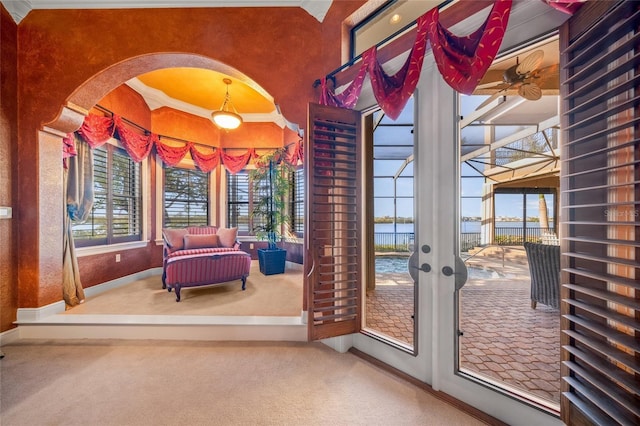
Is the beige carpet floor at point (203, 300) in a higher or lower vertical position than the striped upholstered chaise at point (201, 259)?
lower

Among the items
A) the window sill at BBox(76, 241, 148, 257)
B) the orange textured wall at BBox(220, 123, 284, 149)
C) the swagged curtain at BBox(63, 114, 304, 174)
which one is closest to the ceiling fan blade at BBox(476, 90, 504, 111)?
the swagged curtain at BBox(63, 114, 304, 174)

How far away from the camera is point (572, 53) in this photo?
110 centimetres

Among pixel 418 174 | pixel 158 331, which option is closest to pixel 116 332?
pixel 158 331

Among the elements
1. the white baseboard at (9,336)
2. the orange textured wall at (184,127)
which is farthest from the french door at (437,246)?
the orange textured wall at (184,127)

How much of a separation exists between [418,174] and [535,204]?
123 cm

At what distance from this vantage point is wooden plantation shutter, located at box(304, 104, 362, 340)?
194 centimetres

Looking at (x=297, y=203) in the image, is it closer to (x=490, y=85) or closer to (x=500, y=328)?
(x=490, y=85)

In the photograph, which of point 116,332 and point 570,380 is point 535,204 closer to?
point 570,380

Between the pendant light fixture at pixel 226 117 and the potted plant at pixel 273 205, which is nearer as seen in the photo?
the pendant light fixture at pixel 226 117

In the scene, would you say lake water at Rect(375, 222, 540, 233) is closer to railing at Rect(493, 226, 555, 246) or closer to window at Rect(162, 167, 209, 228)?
railing at Rect(493, 226, 555, 246)

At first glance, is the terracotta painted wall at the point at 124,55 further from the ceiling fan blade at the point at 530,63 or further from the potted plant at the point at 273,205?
the potted plant at the point at 273,205

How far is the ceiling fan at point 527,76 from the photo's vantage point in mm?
1739

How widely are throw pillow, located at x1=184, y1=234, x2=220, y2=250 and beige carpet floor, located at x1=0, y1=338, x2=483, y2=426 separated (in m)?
2.04

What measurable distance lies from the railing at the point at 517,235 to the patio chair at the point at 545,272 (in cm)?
17
